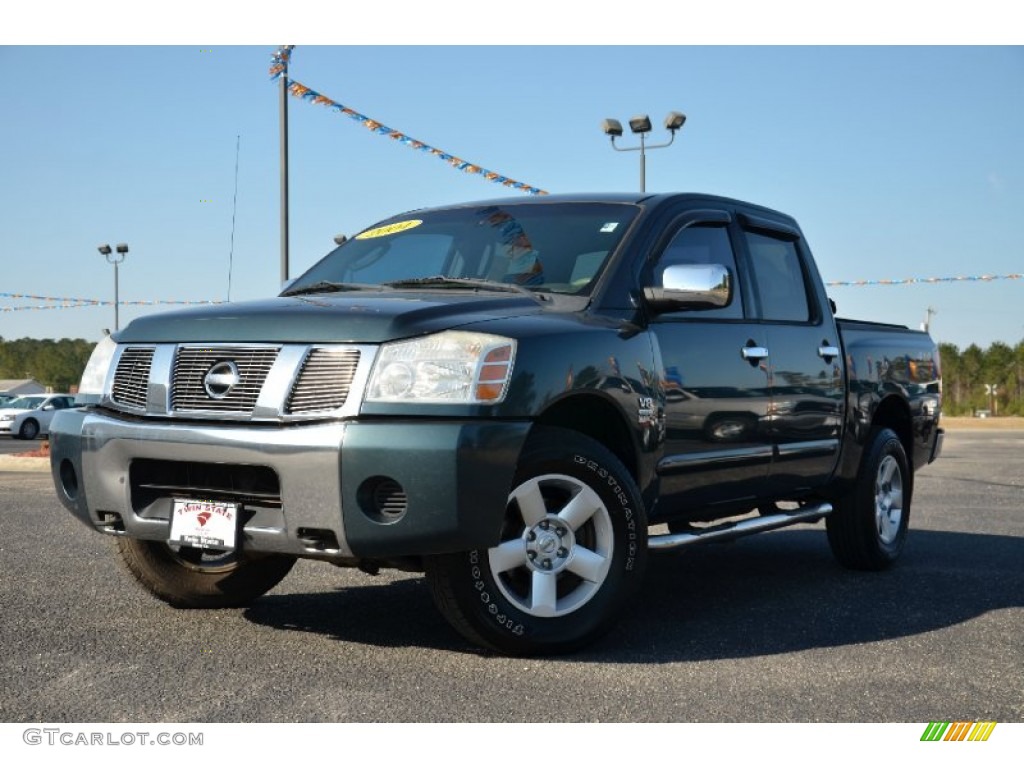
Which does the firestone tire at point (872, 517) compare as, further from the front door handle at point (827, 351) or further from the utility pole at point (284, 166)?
the utility pole at point (284, 166)

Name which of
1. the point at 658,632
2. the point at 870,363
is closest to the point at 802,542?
the point at 870,363

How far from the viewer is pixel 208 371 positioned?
458 centimetres

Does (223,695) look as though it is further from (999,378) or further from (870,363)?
(999,378)

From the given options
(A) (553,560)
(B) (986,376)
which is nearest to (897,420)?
(A) (553,560)

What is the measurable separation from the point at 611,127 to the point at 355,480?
849 inches

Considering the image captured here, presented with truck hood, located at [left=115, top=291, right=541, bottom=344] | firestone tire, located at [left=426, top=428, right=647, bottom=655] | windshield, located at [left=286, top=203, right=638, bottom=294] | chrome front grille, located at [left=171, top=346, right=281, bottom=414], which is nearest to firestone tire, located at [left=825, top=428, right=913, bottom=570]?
windshield, located at [left=286, top=203, right=638, bottom=294]

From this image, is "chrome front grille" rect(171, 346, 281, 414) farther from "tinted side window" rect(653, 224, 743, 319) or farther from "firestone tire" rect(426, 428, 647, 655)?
"tinted side window" rect(653, 224, 743, 319)

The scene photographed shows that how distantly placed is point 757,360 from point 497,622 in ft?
6.98

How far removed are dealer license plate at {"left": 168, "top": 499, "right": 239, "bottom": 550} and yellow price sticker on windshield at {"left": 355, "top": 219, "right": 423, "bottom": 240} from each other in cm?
211

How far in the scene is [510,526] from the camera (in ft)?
15.2

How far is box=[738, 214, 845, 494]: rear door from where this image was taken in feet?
20.3

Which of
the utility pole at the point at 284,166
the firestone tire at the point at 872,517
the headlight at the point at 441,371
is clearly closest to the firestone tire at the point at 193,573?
the headlight at the point at 441,371

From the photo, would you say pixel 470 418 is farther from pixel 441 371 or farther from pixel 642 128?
pixel 642 128
